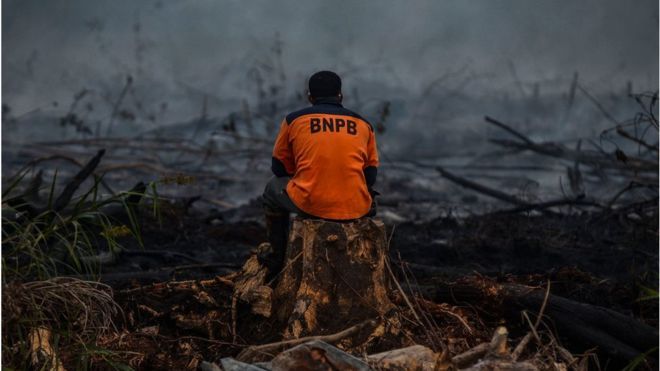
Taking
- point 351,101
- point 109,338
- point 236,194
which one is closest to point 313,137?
point 109,338

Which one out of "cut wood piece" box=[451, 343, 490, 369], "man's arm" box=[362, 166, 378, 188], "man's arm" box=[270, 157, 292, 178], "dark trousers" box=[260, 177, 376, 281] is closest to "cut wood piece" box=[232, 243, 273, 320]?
"dark trousers" box=[260, 177, 376, 281]

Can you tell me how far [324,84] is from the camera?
3.98m

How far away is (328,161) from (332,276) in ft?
1.87

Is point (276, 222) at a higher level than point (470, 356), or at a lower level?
higher

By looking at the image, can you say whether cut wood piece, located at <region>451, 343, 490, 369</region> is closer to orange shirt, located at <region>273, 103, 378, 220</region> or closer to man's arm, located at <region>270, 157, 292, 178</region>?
orange shirt, located at <region>273, 103, 378, 220</region>

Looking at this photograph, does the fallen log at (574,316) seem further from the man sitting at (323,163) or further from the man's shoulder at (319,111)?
the man's shoulder at (319,111)

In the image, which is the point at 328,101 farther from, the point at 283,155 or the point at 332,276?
the point at 332,276

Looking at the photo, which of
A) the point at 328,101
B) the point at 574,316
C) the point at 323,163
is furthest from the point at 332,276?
the point at 574,316

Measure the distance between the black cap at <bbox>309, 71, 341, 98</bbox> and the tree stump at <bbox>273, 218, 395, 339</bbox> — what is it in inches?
28.1

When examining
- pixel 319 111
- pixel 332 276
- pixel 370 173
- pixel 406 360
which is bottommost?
pixel 406 360

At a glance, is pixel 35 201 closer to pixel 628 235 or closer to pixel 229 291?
pixel 229 291

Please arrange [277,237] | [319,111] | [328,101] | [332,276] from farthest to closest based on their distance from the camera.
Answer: [277,237], [328,101], [319,111], [332,276]

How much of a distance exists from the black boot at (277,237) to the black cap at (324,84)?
69cm

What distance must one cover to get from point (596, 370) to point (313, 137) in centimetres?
178
